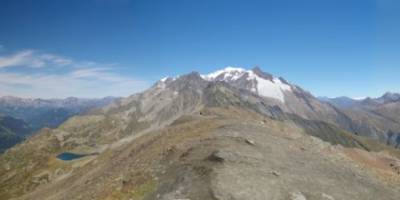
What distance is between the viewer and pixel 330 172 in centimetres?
3450

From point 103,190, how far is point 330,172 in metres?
21.5

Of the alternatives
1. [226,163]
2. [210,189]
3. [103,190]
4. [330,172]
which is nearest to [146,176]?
[103,190]

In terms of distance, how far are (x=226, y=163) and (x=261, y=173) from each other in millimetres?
2913

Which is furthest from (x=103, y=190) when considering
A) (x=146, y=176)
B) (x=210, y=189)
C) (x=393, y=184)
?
(x=393, y=184)

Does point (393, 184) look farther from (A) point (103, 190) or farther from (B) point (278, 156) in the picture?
(A) point (103, 190)

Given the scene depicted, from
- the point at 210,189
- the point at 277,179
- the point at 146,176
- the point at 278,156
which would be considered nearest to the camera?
the point at 210,189

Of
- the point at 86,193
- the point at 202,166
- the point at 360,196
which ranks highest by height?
the point at 202,166

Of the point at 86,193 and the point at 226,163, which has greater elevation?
the point at 226,163

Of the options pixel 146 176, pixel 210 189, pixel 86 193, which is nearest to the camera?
pixel 210 189

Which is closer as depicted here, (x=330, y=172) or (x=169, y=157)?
(x=330, y=172)

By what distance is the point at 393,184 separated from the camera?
125 ft

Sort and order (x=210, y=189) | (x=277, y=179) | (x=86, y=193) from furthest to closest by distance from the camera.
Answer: (x=86, y=193) → (x=277, y=179) → (x=210, y=189)

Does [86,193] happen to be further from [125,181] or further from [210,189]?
[210,189]

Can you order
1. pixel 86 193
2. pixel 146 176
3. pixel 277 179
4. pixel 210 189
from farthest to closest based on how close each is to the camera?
pixel 86 193
pixel 146 176
pixel 277 179
pixel 210 189
